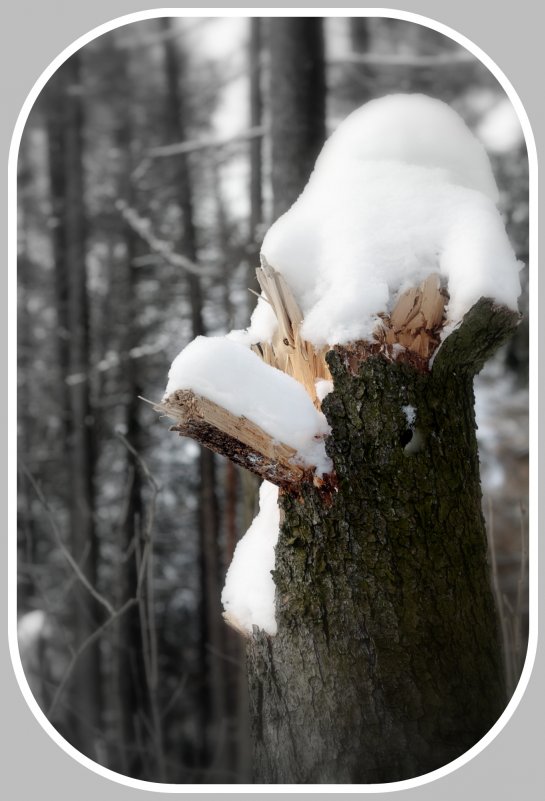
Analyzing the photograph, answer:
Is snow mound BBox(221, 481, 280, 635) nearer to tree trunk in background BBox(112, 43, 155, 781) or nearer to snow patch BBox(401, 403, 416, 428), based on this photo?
snow patch BBox(401, 403, 416, 428)

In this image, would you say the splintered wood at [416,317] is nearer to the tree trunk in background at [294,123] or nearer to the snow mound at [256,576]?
the snow mound at [256,576]

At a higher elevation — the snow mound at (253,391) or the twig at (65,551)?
the snow mound at (253,391)

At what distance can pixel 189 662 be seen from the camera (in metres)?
4.01

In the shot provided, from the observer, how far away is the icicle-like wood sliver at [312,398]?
96cm

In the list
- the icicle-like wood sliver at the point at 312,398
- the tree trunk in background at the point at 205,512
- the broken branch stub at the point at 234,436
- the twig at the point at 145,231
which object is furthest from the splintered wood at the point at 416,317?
the twig at the point at 145,231

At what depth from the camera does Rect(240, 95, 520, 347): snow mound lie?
0.99 m

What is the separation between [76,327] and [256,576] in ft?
8.42

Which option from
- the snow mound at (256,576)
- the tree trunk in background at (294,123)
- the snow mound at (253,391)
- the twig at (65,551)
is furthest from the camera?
the tree trunk in background at (294,123)

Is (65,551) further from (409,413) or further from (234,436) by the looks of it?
(409,413)

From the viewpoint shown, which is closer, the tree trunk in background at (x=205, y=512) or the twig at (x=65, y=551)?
the twig at (x=65, y=551)

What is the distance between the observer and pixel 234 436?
975mm

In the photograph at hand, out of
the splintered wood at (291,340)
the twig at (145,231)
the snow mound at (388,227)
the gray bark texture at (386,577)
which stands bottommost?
the gray bark texture at (386,577)

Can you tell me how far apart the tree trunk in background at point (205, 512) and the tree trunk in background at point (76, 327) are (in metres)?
0.51

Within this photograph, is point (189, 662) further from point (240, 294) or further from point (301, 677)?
point (301, 677)
